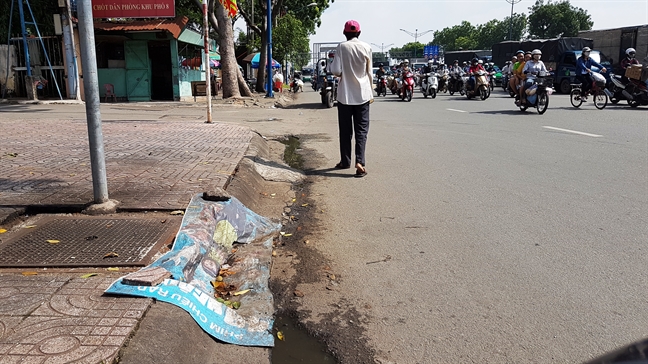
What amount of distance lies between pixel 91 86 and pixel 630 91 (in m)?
15.3

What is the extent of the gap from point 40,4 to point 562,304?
2395 cm

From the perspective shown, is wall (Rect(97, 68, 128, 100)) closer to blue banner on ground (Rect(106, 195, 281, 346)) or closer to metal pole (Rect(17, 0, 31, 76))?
metal pole (Rect(17, 0, 31, 76))

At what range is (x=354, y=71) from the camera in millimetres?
6543

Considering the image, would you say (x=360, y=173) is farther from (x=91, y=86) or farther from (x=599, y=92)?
(x=599, y=92)

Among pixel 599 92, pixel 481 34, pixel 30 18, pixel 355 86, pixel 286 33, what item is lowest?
pixel 599 92

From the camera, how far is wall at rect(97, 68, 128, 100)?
1984 centimetres

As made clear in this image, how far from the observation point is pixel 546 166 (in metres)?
6.66

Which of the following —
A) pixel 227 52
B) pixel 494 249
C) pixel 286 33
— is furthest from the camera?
pixel 286 33

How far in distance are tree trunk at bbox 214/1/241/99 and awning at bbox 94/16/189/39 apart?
159 centimetres

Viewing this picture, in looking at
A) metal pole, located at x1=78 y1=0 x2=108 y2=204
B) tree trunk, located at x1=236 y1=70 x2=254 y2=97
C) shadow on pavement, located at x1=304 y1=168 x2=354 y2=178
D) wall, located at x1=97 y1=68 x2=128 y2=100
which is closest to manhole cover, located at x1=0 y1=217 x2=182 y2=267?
metal pole, located at x1=78 y1=0 x2=108 y2=204

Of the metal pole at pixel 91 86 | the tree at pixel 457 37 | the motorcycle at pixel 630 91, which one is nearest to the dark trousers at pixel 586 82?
the motorcycle at pixel 630 91

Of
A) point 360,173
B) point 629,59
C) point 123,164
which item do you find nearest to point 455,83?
point 629,59

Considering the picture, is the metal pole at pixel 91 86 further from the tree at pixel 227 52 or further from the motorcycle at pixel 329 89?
the tree at pixel 227 52

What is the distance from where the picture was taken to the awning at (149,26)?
18328 mm
